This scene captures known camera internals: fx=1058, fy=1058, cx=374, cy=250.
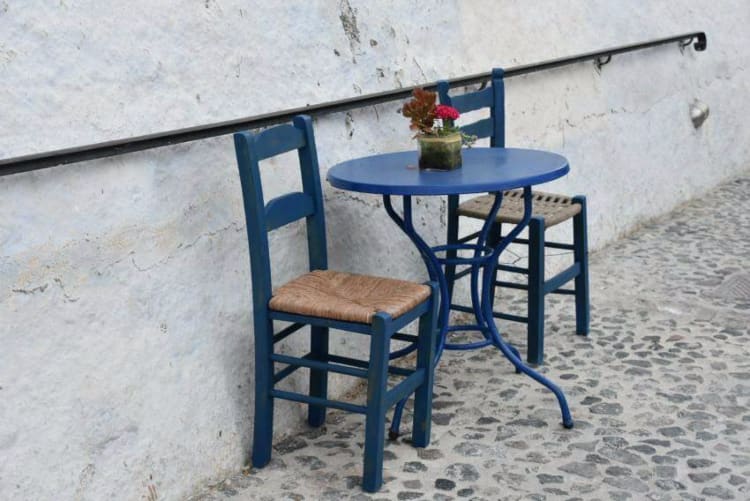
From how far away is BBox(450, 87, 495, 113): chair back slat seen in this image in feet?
13.7

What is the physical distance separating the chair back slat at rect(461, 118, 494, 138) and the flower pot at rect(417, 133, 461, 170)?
63 centimetres

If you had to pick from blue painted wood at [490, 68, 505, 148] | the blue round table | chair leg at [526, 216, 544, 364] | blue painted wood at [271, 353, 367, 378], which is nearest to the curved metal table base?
the blue round table

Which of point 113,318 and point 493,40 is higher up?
point 493,40

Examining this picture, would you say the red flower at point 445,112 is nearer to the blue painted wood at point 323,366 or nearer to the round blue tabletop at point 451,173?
the round blue tabletop at point 451,173

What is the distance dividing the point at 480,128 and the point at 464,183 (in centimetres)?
107

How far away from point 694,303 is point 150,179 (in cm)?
284

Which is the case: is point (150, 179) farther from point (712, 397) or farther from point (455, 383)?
point (712, 397)

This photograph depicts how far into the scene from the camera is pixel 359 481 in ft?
10.7

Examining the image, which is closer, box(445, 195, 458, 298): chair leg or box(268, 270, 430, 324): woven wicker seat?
box(268, 270, 430, 324): woven wicker seat

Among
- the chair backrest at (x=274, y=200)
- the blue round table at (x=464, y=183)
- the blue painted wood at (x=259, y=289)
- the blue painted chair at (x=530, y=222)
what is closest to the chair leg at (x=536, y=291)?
the blue painted chair at (x=530, y=222)

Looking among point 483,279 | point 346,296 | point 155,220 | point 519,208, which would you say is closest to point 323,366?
point 346,296

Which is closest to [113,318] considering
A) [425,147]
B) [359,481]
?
[359,481]

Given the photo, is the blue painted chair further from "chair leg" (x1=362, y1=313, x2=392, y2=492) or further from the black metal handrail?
"chair leg" (x1=362, y1=313, x2=392, y2=492)

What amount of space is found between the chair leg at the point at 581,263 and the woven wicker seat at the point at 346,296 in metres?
1.35
